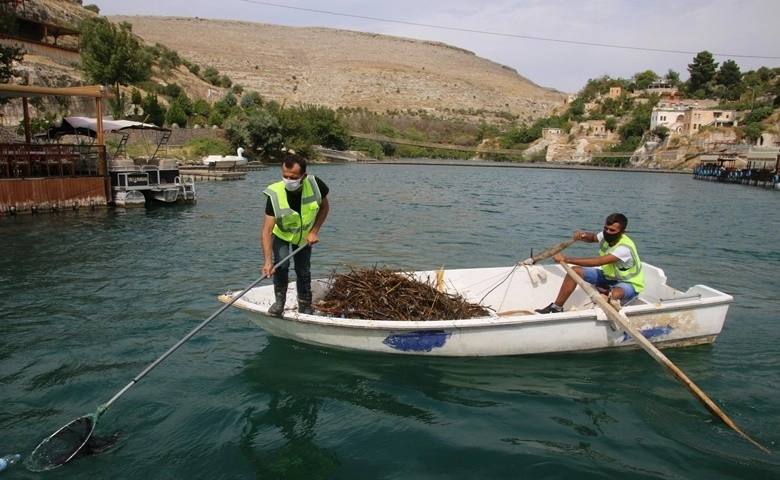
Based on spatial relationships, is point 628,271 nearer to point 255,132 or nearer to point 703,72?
point 255,132

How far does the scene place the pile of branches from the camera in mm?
7473

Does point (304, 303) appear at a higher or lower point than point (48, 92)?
lower

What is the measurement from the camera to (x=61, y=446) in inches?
204

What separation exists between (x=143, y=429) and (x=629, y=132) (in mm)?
114324

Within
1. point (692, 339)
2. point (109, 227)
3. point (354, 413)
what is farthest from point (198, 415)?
point (109, 227)

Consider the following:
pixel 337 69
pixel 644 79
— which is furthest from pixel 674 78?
pixel 337 69

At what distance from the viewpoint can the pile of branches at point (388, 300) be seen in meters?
7.47

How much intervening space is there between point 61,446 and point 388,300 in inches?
160

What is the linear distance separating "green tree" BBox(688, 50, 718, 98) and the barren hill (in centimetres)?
4198

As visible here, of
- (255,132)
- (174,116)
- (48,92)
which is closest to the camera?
(48,92)

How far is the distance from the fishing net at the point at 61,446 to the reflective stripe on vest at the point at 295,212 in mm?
2869

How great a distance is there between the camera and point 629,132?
10669cm

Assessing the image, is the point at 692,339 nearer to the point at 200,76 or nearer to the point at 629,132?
the point at 200,76

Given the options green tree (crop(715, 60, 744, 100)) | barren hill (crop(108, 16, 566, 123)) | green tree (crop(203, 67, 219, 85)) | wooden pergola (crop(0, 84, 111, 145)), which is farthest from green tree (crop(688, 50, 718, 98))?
wooden pergola (crop(0, 84, 111, 145))
